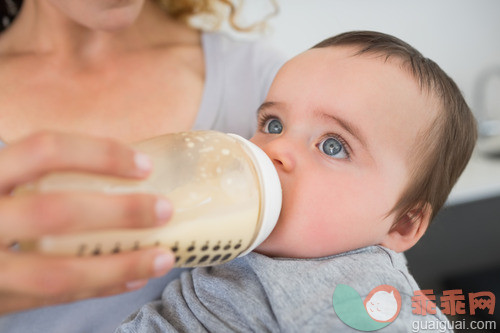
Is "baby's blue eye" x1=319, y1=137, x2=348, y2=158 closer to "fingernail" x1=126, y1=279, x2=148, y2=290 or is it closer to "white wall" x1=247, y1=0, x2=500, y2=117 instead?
"fingernail" x1=126, y1=279, x2=148, y2=290

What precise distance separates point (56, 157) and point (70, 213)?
5 centimetres

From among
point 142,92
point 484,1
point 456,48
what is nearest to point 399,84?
point 142,92

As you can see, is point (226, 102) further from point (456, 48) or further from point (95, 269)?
point (456, 48)

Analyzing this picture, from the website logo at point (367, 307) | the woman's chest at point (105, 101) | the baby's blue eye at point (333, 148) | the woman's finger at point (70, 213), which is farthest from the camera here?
the woman's chest at point (105, 101)

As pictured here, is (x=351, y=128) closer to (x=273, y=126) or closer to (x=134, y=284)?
(x=273, y=126)

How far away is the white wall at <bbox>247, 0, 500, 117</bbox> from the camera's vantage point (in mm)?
2219

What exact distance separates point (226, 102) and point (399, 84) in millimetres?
450

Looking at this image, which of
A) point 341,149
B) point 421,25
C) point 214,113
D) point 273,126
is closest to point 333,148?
point 341,149

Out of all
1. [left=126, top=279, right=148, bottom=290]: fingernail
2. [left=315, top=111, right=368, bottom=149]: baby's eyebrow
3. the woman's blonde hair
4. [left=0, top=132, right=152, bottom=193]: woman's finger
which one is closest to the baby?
[left=315, top=111, right=368, bottom=149]: baby's eyebrow

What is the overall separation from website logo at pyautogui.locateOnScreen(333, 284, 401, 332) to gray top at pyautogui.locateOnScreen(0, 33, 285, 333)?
43 cm

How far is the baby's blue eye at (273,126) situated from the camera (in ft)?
2.83

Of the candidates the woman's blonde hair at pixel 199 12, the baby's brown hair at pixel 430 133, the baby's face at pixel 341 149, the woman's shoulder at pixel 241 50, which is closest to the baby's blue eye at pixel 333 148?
the baby's face at pixel 341 149

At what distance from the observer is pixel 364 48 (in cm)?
88

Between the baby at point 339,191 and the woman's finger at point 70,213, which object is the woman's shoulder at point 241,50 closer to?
the baby at point 339,191
